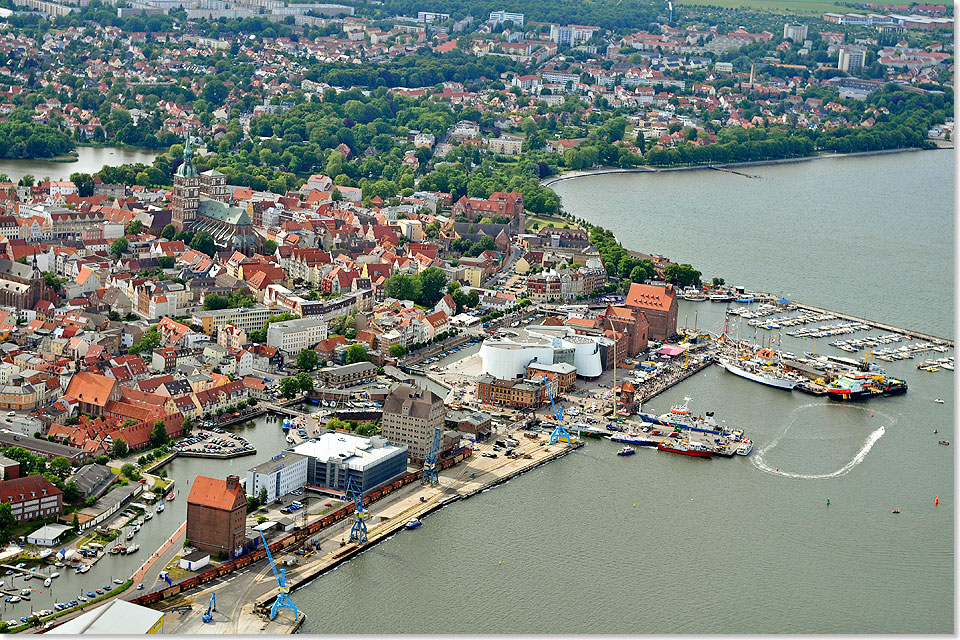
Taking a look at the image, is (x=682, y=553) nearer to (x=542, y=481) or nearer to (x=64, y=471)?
(x=542, y=481)

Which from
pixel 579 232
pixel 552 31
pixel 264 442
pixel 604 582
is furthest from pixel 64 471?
pixel 552 31

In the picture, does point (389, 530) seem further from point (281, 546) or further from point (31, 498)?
point (31, 498)

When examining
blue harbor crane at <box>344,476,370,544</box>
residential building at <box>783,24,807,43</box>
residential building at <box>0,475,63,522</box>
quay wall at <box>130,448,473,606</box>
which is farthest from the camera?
residential building at <box>783,24,807,43</box>

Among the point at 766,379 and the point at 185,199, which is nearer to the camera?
the point at 766,379

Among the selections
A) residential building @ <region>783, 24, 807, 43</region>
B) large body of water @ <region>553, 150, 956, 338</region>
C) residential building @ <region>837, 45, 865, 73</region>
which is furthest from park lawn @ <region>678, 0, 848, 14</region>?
large body of water @ <region>553, 150, 956, 338</region>

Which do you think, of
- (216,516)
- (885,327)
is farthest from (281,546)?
(885,327)

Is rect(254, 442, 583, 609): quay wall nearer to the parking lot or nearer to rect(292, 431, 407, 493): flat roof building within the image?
rect(292, 431, 407, 493): flat roof building

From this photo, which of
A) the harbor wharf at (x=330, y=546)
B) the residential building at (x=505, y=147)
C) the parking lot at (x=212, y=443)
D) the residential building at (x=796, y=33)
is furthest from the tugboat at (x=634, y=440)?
the residential building at (x=796, y=33)
